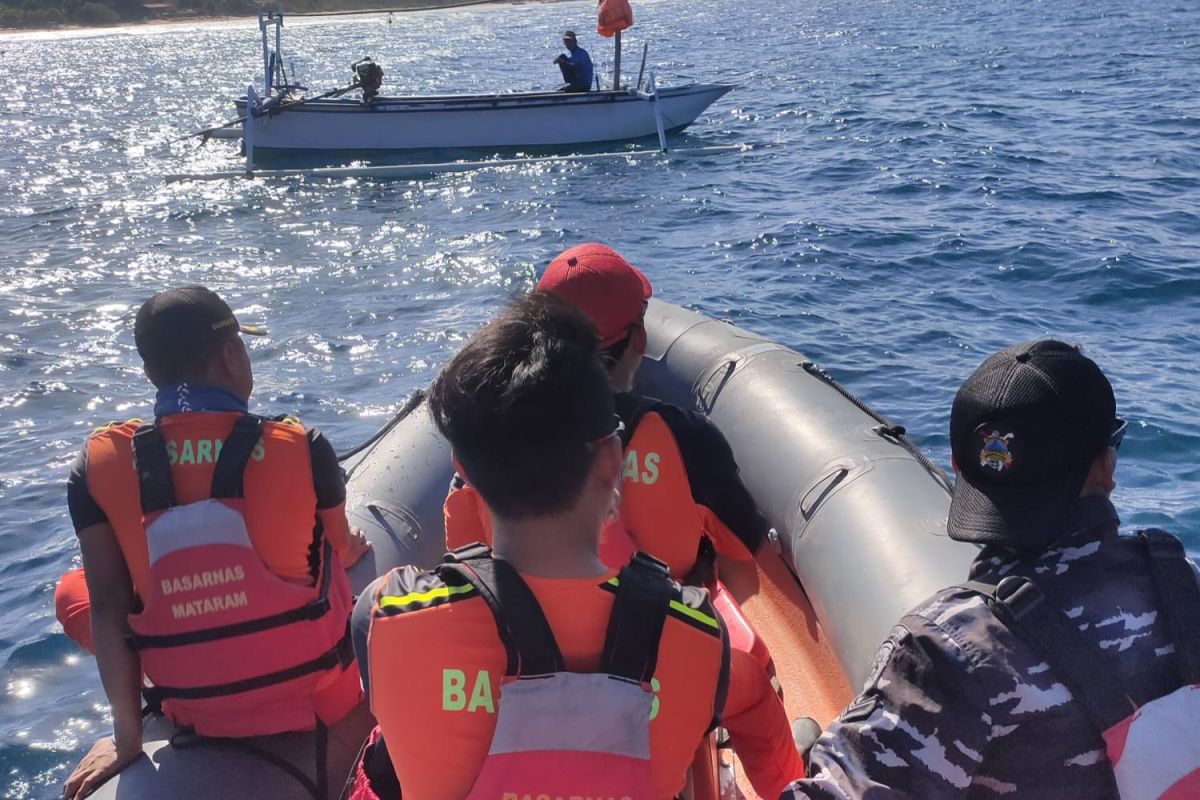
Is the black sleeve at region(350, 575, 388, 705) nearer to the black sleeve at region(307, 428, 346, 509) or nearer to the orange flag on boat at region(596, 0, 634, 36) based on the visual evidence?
the black sleeve at region(307, 428, 346, 509)

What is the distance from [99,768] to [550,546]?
48.5 inches

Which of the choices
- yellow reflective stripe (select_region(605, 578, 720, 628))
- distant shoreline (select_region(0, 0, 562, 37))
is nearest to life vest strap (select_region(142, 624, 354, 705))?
yellow reflective stripe (select_region(605, 578, 720, 628))

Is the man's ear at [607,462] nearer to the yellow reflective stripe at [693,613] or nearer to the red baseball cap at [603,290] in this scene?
the yellow reflective stripe at [693,613]

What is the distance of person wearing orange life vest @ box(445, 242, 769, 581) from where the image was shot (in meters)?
2.39

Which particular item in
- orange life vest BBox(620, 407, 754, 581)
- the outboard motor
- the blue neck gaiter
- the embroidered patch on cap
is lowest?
orange life vest BBox(620, 407, 754, 581)

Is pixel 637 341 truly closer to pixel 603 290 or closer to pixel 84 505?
pixel 603 290

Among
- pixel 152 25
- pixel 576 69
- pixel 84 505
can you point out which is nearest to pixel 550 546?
pixel 84 505

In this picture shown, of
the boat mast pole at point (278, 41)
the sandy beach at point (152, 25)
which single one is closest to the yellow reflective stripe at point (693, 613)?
the boat mast pole at point (278, 41)

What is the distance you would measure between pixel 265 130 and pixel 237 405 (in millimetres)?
13336

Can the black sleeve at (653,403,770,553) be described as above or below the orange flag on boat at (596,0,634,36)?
below

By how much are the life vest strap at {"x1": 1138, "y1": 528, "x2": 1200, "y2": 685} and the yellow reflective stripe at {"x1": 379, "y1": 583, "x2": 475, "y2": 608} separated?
0.95 metres

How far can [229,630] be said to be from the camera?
2182 mm

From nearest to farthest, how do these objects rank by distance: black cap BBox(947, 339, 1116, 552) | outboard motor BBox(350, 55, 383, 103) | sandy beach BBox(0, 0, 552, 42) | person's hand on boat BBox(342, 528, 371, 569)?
black cap BBox(947, 339, 1116, 552), person's hand on boat BBox(342, 528, 371, 569), outboard motor BBox(350, 55, 383, 103), sandy beach BBox(0, 0, 552, 42)

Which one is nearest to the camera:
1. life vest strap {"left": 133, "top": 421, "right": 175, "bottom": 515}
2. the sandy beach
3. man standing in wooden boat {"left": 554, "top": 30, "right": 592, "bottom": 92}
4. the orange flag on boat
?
life vest strap {"left": 133, "top": 421, "right": 175, "bottom": 515}
